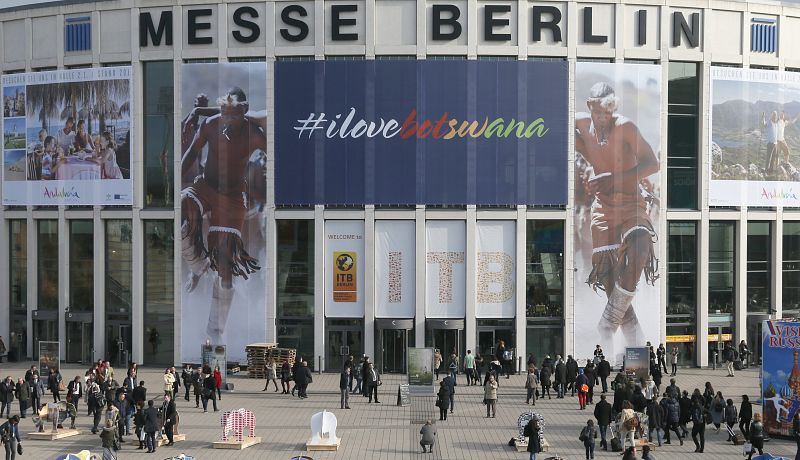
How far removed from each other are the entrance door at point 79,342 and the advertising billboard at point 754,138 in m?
32.4

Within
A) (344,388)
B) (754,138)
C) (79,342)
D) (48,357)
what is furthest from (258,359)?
(754,138)

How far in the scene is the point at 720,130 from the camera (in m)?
50.1

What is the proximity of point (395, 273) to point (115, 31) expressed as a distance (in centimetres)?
1886

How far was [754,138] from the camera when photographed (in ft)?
167

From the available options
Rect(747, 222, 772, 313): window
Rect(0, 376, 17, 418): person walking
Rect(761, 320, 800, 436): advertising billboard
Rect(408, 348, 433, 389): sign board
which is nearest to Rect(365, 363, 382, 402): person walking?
Rect(408, 348, 433, 389): sign board

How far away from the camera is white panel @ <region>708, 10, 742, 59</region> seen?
4988 centimetres

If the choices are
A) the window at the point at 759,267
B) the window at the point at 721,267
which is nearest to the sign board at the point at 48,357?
the window at the point at 721,267

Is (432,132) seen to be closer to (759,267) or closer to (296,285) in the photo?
(296,285)

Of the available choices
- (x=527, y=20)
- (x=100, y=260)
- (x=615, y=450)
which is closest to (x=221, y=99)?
(x=100, y=260)

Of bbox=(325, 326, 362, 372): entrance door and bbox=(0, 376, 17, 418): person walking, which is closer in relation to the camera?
bbox=(0, 376, 17, 418): person walking

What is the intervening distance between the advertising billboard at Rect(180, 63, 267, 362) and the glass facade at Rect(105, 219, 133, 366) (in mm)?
3410

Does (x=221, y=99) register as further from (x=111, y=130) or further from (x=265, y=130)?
(x=111, y=130)

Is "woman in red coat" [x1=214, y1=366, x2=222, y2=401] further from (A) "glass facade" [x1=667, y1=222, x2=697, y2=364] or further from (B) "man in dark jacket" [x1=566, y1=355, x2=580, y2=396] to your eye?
(A) "glass facade" [x1=667, y1=222, x2=697, y2=364]

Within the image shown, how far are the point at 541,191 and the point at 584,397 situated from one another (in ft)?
43.3
